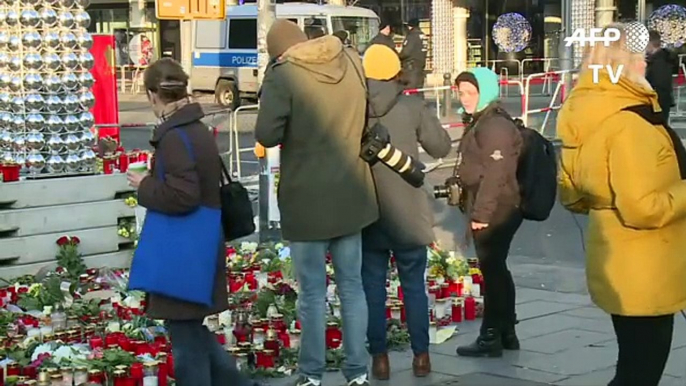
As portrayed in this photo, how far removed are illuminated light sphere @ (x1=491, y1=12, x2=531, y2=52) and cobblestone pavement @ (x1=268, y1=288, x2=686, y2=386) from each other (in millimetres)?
27046

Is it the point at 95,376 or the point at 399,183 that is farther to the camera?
the point at 399,183

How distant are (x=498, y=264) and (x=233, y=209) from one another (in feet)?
6.61

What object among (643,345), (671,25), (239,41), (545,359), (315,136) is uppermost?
(671,25)

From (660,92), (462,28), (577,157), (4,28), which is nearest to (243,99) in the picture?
(462,28)

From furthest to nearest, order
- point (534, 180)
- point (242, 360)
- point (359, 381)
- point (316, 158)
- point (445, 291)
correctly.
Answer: point (445, 291), point (534, 180), point (242, 360), point (359, 381), point (316, 158)

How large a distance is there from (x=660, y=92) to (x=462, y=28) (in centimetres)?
2320

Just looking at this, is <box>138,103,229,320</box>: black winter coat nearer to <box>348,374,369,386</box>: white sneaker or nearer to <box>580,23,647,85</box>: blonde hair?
<box>348,374,369,386</box>: white sneaker

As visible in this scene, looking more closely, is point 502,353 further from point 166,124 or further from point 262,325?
point 166,124

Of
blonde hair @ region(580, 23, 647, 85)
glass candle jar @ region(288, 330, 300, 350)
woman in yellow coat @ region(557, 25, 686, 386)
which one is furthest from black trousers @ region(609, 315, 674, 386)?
glass candle jar @ region(288, 330, 300, 350)

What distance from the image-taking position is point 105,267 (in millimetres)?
8602

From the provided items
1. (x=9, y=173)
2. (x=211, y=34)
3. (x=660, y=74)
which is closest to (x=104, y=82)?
(x=9, y=173)

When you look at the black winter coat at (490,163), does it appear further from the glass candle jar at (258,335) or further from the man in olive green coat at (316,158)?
the glass candle jar at (258,335)

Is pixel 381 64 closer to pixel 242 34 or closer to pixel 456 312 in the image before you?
pixel 456 312

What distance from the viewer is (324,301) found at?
5.64 meters
